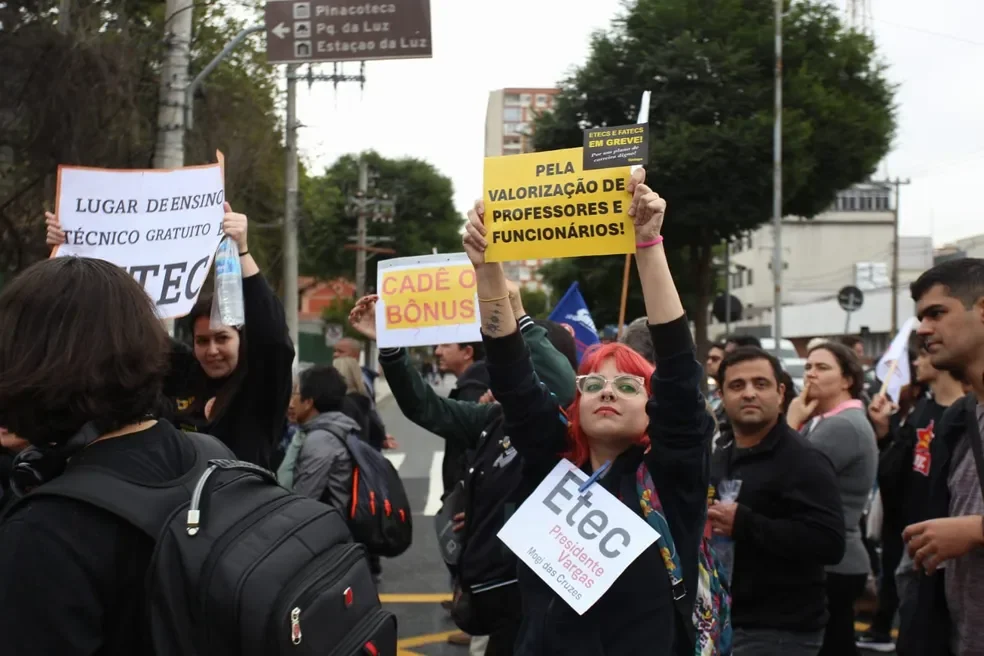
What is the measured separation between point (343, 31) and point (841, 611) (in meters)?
6.44

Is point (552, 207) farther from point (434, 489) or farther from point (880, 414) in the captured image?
point (434, 489)

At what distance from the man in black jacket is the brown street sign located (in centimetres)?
592

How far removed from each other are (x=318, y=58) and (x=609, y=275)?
71.3 feet

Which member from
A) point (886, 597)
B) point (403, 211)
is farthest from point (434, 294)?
Result: point (403, 211)

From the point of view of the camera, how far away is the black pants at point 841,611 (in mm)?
4359

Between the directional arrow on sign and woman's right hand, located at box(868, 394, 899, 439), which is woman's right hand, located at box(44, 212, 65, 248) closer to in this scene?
woman's right hand, located at box(868, 394, 899, 439)

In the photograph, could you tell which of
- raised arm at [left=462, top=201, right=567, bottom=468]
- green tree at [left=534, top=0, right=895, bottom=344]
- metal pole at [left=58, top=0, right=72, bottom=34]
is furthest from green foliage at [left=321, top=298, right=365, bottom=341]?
raised arm at [left=462, top=201, right=567, bottom=468]

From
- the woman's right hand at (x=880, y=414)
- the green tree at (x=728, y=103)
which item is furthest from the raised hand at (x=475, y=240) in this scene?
the green tree at (x=728, y=103)

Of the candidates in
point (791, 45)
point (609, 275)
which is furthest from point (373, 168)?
point (791, 45)

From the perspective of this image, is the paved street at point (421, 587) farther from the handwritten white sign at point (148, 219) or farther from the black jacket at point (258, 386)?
the black jacket at point (258, 386)

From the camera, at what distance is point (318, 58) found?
889cm

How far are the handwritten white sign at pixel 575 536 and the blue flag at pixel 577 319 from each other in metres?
2.61

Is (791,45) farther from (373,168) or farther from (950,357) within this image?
(373,168)

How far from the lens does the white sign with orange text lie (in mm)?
4797
